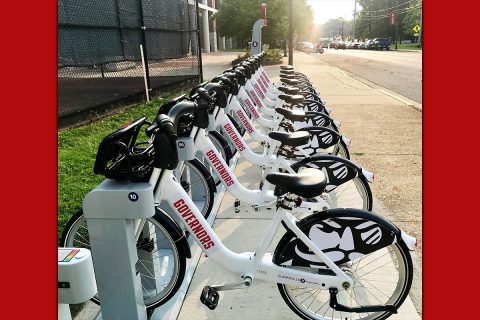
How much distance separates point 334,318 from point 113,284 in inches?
53.5

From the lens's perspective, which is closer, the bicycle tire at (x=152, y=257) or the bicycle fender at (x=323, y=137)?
the bicycle tire at (x=152, y=257)

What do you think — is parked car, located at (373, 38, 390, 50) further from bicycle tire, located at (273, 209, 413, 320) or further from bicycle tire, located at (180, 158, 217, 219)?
bicycle tire, located at (273, 209, 413, 320)

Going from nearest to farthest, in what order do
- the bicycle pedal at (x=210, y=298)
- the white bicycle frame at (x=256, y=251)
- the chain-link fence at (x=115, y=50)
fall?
the white bicycle frame at (x=256, y=251)
the bicycle pedal at (x=210, y=298)
the chain-link fence at (x=115, y=50)

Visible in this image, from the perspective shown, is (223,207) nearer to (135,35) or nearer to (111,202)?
(111,202)

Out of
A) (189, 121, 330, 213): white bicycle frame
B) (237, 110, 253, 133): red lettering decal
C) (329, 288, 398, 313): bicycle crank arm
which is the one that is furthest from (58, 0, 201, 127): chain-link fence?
(329, 288, 398, 313): bicycle crank arm

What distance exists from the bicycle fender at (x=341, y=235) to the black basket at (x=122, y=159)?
898mm

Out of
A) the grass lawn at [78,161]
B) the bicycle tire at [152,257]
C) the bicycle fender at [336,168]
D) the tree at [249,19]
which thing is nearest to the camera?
the bicycle tire at [152,257]

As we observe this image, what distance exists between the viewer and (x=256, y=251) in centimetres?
251

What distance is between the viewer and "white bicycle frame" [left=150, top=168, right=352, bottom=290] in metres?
2.36

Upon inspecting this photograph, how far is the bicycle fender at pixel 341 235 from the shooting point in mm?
2369

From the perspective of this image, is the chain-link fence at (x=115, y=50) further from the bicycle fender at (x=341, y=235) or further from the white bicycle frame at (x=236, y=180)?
the bicycle fender at (x=341, y=235)

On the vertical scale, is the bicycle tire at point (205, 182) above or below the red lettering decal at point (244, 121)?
below

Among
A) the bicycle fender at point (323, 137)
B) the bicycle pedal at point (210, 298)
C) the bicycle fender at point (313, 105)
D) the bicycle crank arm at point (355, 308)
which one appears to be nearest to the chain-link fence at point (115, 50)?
the bicycle fender at point (313, 105)

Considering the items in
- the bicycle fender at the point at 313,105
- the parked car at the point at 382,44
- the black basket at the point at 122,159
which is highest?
the parked car at the point at 382,44
